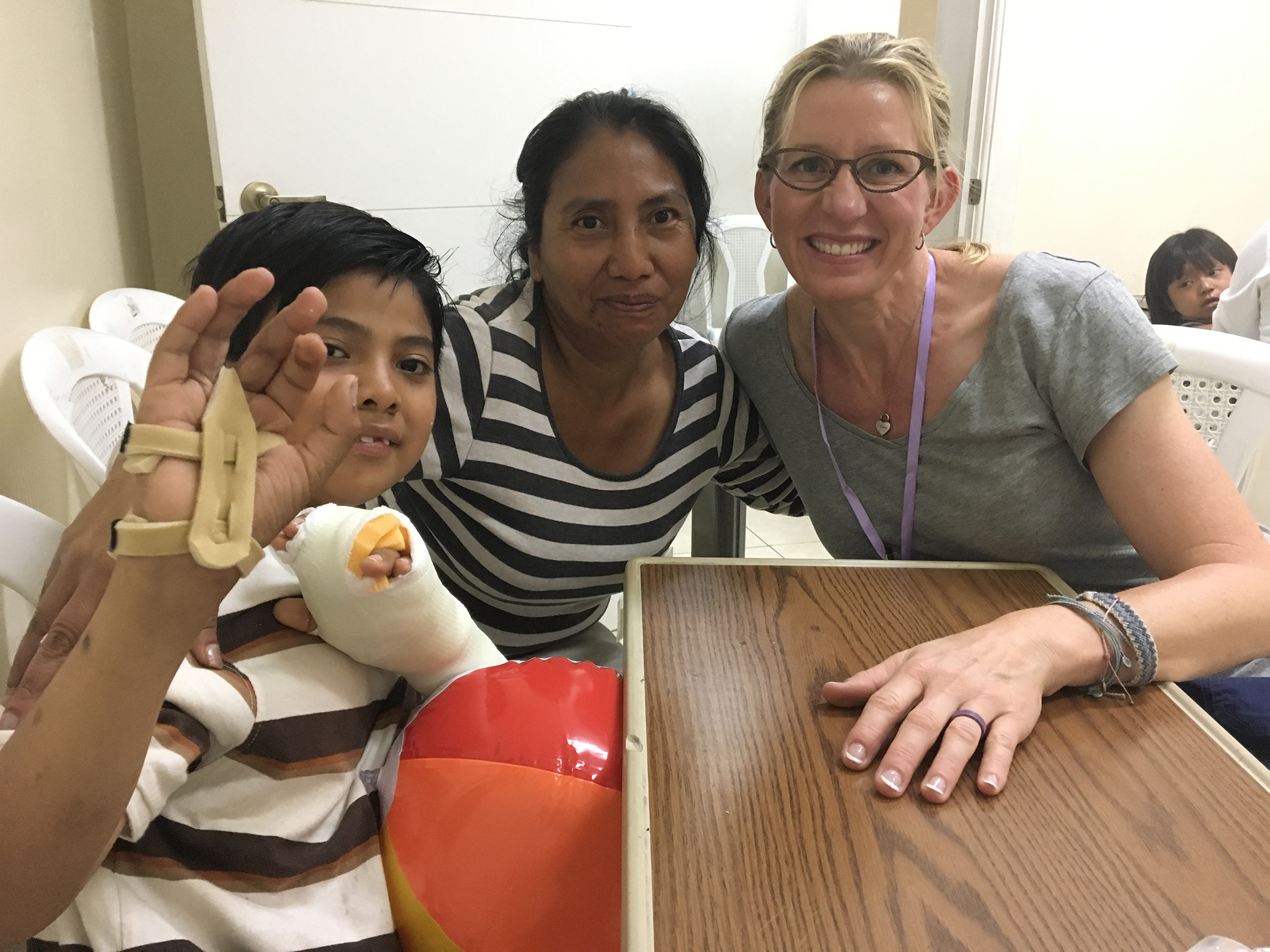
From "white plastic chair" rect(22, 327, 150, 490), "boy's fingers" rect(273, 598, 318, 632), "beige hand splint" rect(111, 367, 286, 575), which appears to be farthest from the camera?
"white plastic chair" rect(22, 327, 150, 490)

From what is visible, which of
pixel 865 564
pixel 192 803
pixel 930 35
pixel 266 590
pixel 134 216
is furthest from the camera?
pixel 930 35

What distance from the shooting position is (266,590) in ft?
2.75

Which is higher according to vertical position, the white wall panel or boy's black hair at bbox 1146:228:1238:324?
the white wall panel

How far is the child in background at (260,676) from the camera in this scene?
523mm

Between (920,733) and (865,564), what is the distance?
404 mm

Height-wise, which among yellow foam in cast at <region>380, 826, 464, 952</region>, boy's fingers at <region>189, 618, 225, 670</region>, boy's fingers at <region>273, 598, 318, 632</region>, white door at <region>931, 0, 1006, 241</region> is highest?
white door at <region>931, 0, 1006, 241</region>

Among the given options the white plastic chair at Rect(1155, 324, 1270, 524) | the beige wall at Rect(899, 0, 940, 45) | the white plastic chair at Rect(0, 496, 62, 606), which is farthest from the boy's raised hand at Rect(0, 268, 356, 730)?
the beige wall at Rect(899, 0, 940, 45)

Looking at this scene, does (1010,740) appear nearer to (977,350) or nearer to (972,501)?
(972,501)

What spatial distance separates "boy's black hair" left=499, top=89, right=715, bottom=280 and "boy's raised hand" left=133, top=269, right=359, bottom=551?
27.1 inches

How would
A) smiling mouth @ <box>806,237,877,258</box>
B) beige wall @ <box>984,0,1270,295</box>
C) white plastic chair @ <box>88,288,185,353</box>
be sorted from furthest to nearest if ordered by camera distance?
beige wall @ <box>984,0,1270,295</box> < white plastic chair @ <box>88,288,185,353</box> < smiling mouth @ <box>806,237,877,258</box>

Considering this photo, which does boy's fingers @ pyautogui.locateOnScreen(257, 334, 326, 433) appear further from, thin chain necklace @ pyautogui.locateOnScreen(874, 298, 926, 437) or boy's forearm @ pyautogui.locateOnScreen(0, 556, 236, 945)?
thin chain necklace @ pyautogui.locateOnScreen(874, 298, 926, 437)

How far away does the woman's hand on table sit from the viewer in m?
0.68

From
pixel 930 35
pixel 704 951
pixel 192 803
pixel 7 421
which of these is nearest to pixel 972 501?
pixel 704 951

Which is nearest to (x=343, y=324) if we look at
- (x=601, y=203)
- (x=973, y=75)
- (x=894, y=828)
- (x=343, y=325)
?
(x=343, y=325)
